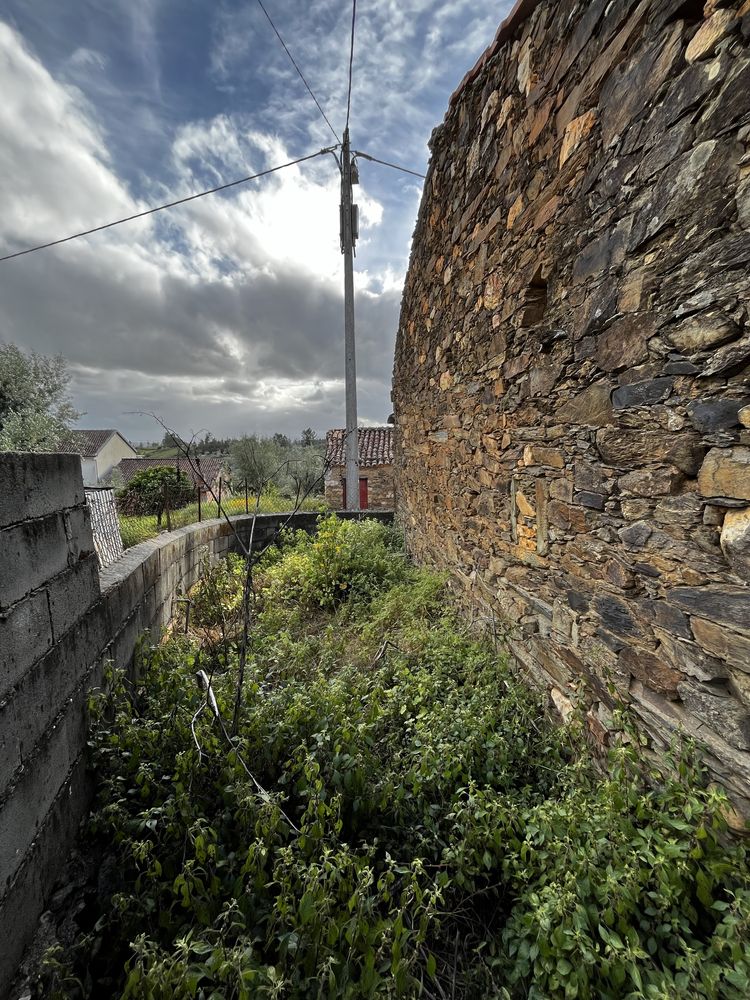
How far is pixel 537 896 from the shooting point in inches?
56.2

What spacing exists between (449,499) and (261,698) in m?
2.51

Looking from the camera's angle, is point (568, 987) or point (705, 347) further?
point (705, 347)

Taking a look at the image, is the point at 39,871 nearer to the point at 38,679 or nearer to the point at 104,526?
the point at 38,679

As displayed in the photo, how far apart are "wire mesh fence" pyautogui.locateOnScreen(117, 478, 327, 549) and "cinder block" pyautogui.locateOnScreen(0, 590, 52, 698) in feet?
3.68

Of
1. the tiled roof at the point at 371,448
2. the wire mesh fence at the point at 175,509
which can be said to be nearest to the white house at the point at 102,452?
the tiled roof at the point at 371,448

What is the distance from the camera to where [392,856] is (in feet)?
5.81

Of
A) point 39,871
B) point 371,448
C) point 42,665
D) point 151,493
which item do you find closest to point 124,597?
point 42,665

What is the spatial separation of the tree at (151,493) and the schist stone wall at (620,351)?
5.23 metres

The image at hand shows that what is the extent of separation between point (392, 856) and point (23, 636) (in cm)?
167

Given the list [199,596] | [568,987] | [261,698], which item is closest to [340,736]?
[261,698]

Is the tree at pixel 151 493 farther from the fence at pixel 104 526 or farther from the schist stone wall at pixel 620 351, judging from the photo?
the schist stone wall at pixel 620 351

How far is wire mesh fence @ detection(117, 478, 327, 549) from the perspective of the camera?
446 cm

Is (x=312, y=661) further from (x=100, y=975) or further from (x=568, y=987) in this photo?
(x=568, y=987)

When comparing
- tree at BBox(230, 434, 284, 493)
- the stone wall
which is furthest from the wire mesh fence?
tree at BBox(230, 434, 284, 493)
